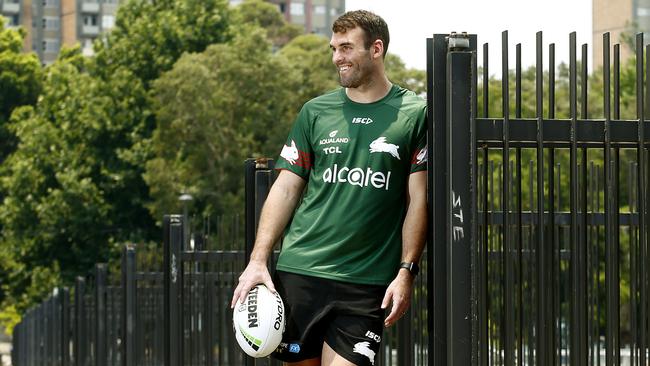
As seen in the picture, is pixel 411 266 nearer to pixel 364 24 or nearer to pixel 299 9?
pixel 364 24

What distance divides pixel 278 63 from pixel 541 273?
4007 centimetres

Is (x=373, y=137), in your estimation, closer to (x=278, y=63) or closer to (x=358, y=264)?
(x=358, y=264)

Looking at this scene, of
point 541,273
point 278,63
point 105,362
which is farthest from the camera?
point 278,63

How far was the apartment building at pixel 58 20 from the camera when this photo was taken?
120 m

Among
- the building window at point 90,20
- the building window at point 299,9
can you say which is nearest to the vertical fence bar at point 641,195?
the building window at point 90,20

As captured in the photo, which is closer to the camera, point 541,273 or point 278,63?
point 541,273

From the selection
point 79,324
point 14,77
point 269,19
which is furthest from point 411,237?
point 269,19

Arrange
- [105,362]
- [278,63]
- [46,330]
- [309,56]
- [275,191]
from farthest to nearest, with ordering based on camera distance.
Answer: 1. [309,56]
2. [278,63]
3. [46,330]
4. [105,362]
5. [275,191]

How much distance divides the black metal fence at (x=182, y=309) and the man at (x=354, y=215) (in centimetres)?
138

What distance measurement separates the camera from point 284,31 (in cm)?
8106

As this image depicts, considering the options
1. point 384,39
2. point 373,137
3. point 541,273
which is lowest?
point 541,273

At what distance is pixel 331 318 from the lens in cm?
564

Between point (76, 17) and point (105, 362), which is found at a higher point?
point (76, 17)

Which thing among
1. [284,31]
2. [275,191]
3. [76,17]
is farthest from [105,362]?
[76,17]
